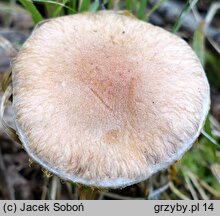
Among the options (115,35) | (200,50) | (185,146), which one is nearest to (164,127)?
(185,146)

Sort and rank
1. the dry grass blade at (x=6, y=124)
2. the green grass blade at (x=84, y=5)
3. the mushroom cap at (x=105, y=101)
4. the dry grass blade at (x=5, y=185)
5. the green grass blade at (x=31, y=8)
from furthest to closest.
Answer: the dry grass blade at (x=5, y=185), the green grass blade at (x=84, y=5), the green grass blade at (x=31, y=8), the dry grass blade at (x=6, y=124), the mushroom cap at (x=105, y=101)

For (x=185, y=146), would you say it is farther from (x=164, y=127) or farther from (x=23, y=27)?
(x=23, y=27)

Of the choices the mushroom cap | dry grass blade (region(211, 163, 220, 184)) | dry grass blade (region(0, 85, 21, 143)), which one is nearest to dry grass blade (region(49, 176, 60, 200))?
dry grass blade (region(0, 85, 21, 143))

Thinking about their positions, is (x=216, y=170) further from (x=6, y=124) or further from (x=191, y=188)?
(x=6, y=124)

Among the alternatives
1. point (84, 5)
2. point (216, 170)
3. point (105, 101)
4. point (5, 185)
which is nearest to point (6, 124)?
point (105, 101)

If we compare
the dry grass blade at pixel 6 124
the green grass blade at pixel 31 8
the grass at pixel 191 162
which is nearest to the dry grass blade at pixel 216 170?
the grass at pixel 191 162

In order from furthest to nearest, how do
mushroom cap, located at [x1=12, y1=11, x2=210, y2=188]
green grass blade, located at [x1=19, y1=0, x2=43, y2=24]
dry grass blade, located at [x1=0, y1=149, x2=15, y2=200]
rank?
dry grass blade, located at [x1=0, y1=149, x2=15, y2=200], green grass blade, located at [x1=19, y1=0, x2=43, y2=24], mushroom cap, located at [x1=12, y1=11, x2=210, y2=188]

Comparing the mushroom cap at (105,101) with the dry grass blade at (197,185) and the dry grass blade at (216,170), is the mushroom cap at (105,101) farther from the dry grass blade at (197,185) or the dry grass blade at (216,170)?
the dry grass blade at (197,185)

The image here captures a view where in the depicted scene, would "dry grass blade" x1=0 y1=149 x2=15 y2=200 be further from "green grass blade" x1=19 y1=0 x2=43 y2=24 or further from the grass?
"green grass blade" x1=19 y1=0 x2=43 y2=24
